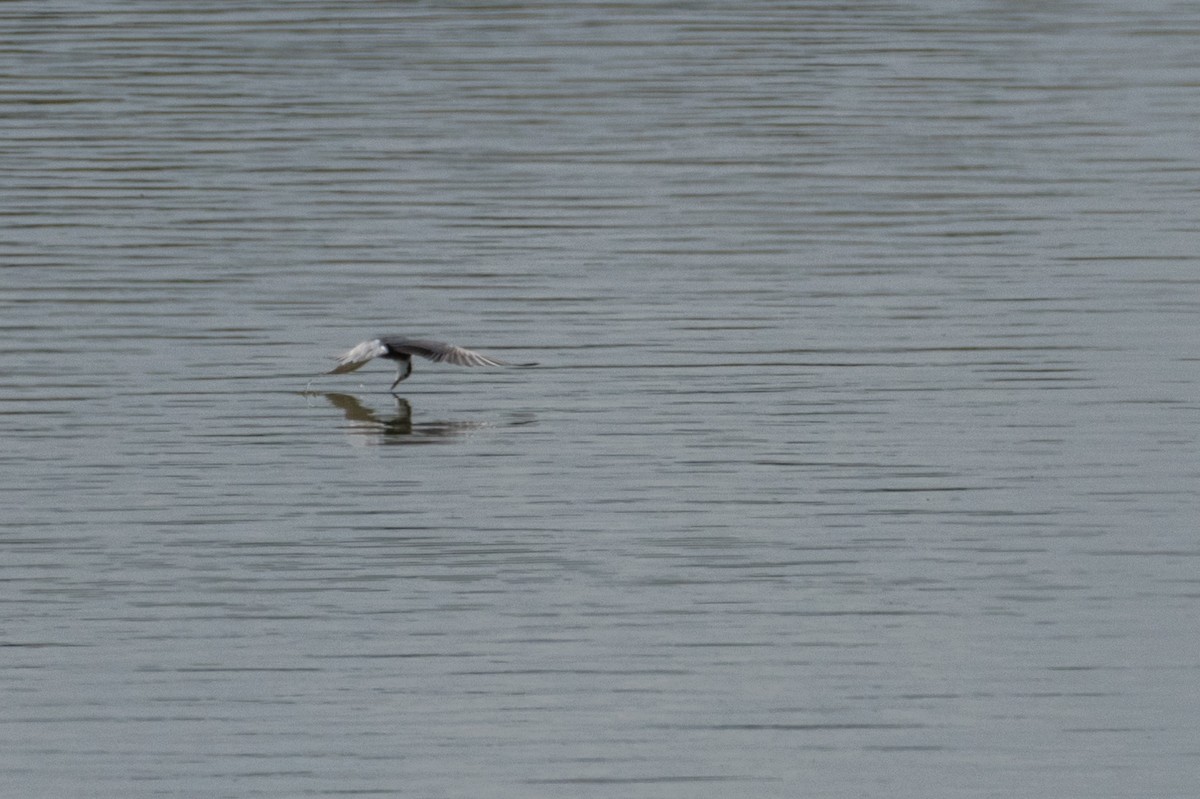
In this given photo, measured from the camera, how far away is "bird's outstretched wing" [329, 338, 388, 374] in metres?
14.3

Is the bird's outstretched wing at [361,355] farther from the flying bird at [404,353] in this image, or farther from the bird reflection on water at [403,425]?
the bird reflection on water at [403,425]

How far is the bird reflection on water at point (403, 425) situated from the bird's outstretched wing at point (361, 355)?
0.25m

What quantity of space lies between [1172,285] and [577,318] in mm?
3979

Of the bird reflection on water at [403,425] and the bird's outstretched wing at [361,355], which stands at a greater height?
the bird's outstretched wing at [361,355]

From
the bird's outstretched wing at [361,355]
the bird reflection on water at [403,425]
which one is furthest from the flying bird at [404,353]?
the bird reflection on water at [403,425]

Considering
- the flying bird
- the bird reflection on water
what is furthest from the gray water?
the flying bird

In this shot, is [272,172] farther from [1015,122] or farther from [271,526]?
[271,526]

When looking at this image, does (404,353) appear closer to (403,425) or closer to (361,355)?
(361,355)

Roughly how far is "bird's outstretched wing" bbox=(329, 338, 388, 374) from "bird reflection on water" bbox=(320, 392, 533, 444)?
9.7 inches

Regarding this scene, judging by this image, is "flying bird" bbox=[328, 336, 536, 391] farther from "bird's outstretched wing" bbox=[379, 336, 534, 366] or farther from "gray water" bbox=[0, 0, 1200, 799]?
"gray water" bbox=[0, 0, 1200, 799]

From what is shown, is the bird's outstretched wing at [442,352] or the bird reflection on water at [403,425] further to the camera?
the bird's outstretched wing at [442,352]

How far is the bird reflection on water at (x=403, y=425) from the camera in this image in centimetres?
1370

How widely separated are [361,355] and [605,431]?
1.59 m

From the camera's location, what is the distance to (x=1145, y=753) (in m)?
9.26
